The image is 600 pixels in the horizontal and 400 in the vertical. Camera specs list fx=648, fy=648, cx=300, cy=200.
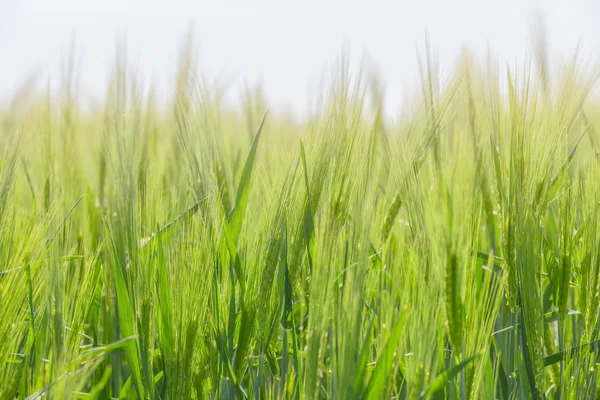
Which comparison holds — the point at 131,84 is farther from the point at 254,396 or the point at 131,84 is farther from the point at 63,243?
the point at 254,396

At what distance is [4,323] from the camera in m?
0.75

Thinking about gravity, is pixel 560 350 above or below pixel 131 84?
below

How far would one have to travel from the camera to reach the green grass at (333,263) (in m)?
0.67

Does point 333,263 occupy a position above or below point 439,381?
above

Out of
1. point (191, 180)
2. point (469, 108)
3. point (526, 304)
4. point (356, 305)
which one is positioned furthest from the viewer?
point (469, 108)

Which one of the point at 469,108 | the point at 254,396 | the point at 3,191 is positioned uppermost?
the point at 469,108

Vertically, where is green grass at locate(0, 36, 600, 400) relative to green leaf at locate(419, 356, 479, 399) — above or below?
above

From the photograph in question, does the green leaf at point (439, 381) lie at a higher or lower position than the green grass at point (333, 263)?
lower

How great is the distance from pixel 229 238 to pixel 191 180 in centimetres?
13

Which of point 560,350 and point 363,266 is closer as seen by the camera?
point 363,266

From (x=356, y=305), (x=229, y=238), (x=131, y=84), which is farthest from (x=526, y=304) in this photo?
(x=131, y=84)

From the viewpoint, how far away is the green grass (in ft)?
2.19

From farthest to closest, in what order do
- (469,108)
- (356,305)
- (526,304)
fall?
(469,108), (526,304), (356,305)

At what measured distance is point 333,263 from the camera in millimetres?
635
